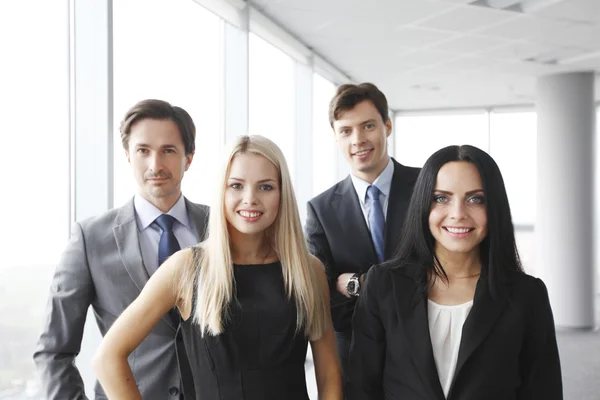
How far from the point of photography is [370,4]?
4.92 m

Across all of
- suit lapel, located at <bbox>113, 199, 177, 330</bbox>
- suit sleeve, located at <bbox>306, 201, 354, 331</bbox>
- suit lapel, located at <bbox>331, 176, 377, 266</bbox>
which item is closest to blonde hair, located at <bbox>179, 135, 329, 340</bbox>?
suit lapel, located at <bbox>113, 199, 177, 330</bbox>

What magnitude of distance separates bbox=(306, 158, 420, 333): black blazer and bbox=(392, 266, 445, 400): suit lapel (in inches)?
23.7

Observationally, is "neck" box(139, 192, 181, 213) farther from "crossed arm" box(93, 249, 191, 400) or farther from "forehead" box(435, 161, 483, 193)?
"forehead" box(435, 161, 483, 193)

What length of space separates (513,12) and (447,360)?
4187mm

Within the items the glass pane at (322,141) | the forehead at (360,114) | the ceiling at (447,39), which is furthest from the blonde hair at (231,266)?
the glass pane at (322,141)

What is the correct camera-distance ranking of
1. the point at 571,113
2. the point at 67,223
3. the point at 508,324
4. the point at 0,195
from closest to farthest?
1. the point at 508,324
2. the point at 0,195
3. the point at 67,223
4. the point at 571,113

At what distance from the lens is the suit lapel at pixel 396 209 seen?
2578 mm

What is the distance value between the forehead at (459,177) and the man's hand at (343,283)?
2.33 feet

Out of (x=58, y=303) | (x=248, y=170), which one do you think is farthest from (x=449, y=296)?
(x=58, y=303)

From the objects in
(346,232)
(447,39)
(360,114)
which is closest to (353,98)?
(360,114)

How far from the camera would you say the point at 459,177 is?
6.08 feet

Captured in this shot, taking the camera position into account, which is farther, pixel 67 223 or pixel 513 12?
pixel 513 12

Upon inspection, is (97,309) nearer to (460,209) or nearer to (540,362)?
(460,209)

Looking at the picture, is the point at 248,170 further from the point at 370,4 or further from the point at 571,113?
the point at 571,113
